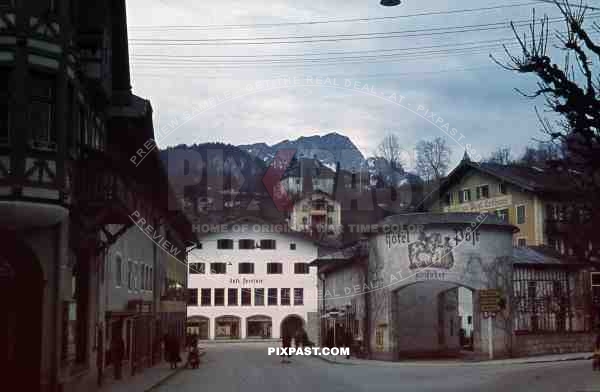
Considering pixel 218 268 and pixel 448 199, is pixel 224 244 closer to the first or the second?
pixel 218 268

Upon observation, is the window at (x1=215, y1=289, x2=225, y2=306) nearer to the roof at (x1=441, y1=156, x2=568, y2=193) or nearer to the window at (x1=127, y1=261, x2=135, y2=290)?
the roof at (x1=441, y1=156, x2=568, y2=193)

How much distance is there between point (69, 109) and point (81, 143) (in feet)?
4.86

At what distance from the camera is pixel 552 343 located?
39.8 m

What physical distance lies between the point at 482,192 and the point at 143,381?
1637 inches

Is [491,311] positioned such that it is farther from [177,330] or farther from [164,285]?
[177,330]

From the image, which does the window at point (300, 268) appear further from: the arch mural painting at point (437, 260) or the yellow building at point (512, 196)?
the arch mural painting at point (437, 260)

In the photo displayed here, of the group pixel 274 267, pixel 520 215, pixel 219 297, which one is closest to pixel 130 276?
pixel 520 215

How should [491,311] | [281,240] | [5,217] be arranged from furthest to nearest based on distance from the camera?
[281,240] < [491,311] < [5,217]

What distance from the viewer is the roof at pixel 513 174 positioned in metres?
→ 60.6

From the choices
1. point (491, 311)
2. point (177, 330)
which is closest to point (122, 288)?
point (491, 311)

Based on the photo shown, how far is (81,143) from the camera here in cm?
2161

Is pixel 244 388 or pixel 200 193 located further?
pixel 200 193

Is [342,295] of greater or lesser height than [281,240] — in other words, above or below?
below

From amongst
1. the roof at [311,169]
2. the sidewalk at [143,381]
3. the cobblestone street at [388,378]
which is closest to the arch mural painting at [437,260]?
the cobblestone street at [388,378]
